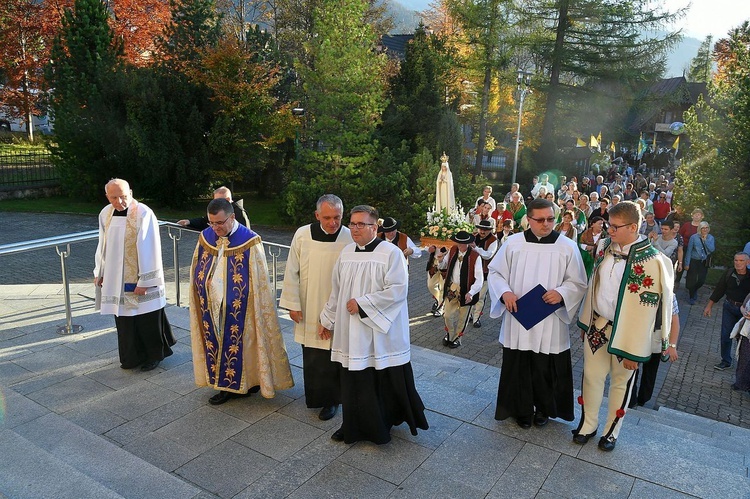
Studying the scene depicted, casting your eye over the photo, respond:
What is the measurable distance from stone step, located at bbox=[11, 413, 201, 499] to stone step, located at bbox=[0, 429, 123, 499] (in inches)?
1.3

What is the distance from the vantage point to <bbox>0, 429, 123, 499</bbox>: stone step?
3.30 metres

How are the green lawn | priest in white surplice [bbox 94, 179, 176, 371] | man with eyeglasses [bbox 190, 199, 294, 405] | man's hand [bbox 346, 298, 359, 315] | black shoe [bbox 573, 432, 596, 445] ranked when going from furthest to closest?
the green lawn
priest in white surplice [bbox 94, 179, 176, 371]
man with eyeglasses [bbox 190, 199, 294, 405]
black shoe [bbox 573, 432, 596, 445]
man's hand [bbox 346, 298, 359, 315]

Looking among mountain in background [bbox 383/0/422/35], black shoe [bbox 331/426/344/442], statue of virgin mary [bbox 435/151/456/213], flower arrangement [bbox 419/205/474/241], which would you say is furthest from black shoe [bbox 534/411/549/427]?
mountain in background [bbox 383/0/422/35]

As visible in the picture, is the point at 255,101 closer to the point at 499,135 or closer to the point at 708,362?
the point at 708,362

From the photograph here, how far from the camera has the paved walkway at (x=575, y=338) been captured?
7.15 metres

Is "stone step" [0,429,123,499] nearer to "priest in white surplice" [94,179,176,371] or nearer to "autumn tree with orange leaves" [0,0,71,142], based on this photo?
"priest in white surplice" [94,179,176,371]

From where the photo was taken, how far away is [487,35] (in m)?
25.6

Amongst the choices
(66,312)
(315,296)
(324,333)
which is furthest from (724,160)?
(66,312)

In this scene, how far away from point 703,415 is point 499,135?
94.5 feet

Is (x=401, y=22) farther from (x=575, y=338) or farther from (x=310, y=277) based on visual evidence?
(x=310, y=277)

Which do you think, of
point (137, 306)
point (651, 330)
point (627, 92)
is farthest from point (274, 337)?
point (627, 92)

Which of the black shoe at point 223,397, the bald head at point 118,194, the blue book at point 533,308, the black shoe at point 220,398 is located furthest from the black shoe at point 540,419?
the bald head at point 118,194

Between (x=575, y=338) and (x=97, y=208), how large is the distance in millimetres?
17352

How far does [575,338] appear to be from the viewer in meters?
9.31
